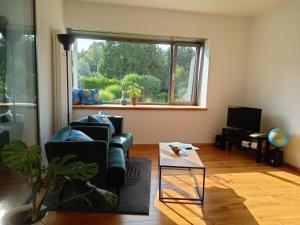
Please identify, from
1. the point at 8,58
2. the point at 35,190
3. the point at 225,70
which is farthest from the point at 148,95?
the point at 35,190

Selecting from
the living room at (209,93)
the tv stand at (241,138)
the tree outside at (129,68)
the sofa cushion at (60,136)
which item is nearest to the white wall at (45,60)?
the living room at (209,93)

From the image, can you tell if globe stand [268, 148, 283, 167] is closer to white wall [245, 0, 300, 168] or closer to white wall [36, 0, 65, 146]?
white wall [245, 0, 300, 168]

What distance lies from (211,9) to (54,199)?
12.6 feet

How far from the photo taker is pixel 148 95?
508cm

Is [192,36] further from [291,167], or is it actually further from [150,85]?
[291,167]

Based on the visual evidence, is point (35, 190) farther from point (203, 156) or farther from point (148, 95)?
point (148, 95)

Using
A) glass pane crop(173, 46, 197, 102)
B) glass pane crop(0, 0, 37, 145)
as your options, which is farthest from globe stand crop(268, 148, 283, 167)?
glass pane crop(0, 0, 37, 145)

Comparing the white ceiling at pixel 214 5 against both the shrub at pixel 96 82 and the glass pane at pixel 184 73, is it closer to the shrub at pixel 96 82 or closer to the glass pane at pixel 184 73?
the glass pane at pixel 184 73

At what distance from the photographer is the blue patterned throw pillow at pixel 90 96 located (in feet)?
15.3

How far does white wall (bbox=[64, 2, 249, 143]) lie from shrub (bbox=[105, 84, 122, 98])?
1.67 feet

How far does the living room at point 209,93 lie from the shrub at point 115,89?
0.40 metres

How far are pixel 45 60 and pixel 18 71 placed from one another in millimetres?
1028

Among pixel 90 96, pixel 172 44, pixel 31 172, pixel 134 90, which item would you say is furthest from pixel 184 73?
pixel 31 172

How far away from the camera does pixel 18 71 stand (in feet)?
7.20
